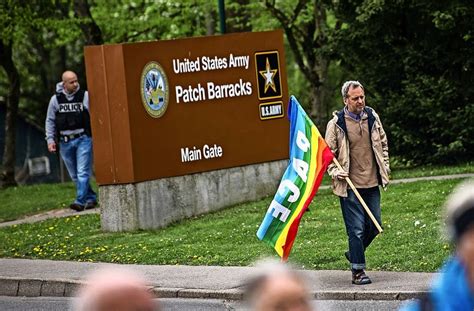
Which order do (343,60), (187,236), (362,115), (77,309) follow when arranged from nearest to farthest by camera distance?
(77,309) → (362,115) → (187,236) → (343,60)

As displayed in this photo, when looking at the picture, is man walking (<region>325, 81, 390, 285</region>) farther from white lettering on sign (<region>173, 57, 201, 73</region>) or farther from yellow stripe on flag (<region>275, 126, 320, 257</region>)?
white lettering on sign (<region>173, 57, 201, 73</region>)

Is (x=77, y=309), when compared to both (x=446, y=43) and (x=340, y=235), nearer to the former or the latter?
(x=340, y=235)

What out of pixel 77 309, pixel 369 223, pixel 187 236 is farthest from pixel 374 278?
pixel 77 309

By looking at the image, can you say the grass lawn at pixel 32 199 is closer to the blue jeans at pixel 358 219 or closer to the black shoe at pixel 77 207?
the black shoe at pixel 77 207

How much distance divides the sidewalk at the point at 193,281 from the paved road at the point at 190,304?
0.26ft

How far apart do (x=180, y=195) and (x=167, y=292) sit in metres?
5.72

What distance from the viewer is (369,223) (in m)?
12.4

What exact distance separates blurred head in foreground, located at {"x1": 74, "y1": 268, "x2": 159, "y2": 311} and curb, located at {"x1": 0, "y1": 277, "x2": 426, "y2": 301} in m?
6.90

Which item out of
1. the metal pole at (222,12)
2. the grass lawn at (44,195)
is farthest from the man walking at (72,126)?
the metal pole at (222,12)

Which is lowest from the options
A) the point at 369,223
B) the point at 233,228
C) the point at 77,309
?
the point at 233,228

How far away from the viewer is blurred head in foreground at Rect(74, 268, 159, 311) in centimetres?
337

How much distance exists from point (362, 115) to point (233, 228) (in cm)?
510

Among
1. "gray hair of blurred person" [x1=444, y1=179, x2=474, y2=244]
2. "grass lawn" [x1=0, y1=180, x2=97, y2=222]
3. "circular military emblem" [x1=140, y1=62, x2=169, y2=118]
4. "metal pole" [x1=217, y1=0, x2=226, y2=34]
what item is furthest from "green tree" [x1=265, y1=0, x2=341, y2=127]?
"gray hair of blurred person" [x1=444, y1=179, x2=474, y2=244]

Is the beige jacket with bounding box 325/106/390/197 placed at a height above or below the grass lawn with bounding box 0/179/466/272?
above
